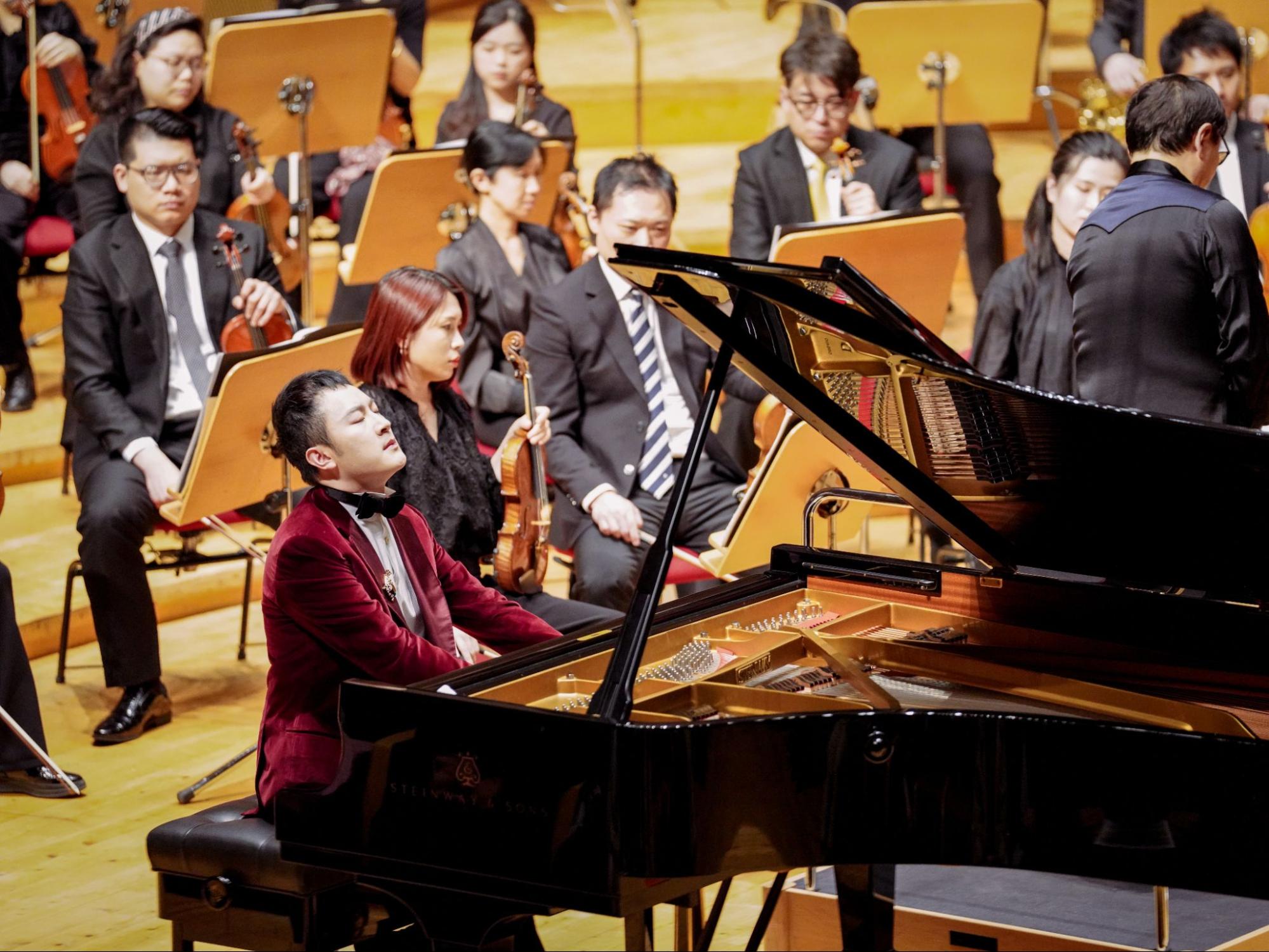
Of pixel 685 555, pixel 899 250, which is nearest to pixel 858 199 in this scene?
pixel 899 250

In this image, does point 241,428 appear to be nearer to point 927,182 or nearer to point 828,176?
point 828,176

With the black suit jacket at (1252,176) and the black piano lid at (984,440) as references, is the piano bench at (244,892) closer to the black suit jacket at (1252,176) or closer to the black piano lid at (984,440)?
the black piano lid at (984,440)

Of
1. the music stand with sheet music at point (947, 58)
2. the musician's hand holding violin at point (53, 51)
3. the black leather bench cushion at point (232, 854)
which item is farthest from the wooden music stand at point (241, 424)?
the music stand with sheet music at point (947, 58)

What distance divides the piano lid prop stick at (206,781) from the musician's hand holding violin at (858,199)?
7.24ft

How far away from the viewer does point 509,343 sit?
3.56 m

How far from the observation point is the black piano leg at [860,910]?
8.03 feet

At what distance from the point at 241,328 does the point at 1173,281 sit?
2197 mm

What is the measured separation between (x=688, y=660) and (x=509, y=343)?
1.21 meters

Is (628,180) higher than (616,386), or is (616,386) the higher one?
(628,180)

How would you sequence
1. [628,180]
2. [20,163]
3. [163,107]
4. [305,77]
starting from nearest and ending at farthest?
1. [628,180]
2. [163,107]
3. [305,77]
4. [20,163]

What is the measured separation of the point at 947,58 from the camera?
5.56 meters

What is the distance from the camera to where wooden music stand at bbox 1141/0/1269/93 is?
5.39 m

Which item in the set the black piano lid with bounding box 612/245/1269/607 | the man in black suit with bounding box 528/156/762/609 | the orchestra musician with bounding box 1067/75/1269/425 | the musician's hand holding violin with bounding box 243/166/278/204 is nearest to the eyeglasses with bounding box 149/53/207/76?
the musician's hand holding violin with bounding box 243/166/278/204

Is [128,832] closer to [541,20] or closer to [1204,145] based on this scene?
[1204,145]
